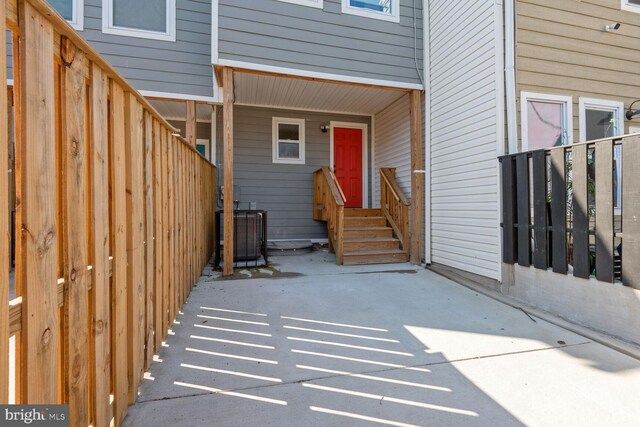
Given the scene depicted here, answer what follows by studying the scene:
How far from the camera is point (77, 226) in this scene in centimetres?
119

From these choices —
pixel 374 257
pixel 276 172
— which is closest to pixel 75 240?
pixel 374 257

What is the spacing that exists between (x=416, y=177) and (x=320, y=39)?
8.66 feet

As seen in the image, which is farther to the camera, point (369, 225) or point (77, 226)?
Answer: point (369, 225)

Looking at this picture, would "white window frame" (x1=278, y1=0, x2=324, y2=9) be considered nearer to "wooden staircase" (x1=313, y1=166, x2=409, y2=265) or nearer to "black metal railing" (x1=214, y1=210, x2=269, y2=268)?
"wooden staircase" (x1=313, y1=166, x2=409, y2=265)

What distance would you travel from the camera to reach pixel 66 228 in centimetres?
114

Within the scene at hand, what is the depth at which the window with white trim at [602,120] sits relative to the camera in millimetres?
4242

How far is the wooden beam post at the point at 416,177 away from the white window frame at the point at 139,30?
4049 mm

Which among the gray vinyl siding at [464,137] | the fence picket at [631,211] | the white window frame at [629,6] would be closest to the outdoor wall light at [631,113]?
the white window frame at [629,6]

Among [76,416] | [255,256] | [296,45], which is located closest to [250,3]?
[296,45]

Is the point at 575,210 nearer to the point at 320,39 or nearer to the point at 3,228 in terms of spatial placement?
the point at 3,228

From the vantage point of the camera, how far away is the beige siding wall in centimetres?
398

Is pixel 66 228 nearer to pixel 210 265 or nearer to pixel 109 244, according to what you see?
pixel 109 244

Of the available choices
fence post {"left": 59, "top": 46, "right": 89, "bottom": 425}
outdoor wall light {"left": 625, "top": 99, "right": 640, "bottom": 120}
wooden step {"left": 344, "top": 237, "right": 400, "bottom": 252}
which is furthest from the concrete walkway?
outdoor wall light {"left": 625, "top": 99, "right": 640, "bottom": 120}

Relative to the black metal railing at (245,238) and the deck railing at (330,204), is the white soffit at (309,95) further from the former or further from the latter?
the black metal railing at (245,238)
